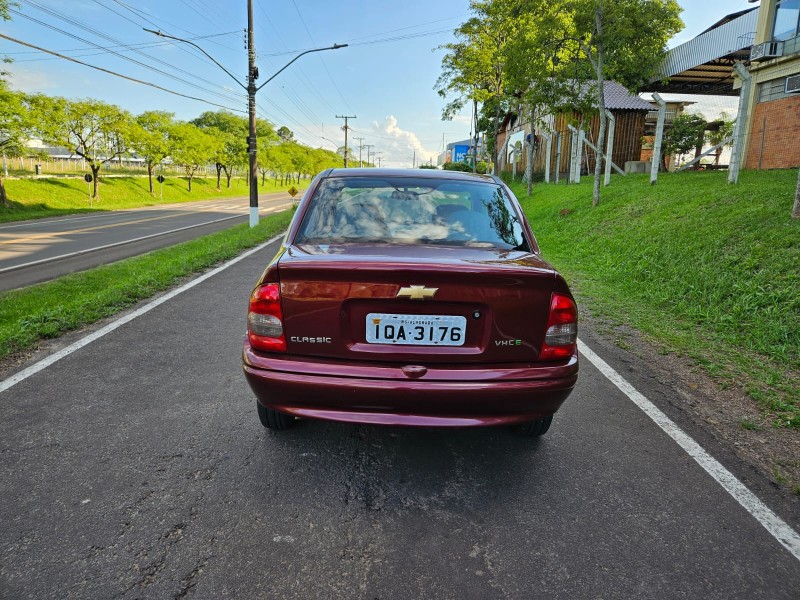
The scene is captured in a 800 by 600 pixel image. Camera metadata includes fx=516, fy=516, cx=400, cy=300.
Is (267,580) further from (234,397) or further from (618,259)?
(618,259)

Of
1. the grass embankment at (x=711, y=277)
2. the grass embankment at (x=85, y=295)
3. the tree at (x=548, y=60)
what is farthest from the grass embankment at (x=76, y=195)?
the grass embankment at (x=711, y=277)

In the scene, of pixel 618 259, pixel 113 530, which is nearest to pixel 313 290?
pixel 113 530

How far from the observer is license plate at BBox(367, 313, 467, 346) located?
2.44 metres

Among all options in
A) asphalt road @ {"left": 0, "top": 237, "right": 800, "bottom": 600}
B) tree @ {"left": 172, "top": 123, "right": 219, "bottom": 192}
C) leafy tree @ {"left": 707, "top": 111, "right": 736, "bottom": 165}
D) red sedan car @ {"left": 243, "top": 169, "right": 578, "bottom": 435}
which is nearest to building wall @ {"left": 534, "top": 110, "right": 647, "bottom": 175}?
leafy tree @ {"left": 707, "top": 111, "right": 736, "bottom": 165}

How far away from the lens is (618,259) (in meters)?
8.88

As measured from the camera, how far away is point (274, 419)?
3.02 m

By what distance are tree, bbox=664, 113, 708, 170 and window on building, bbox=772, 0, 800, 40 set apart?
5982 mm

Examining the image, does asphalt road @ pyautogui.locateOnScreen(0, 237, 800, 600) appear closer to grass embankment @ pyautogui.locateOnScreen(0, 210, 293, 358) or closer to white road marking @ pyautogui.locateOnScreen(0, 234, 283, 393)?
→ white road marking @ pyautogui.locateOnScreen(0, 234, 283, 393)

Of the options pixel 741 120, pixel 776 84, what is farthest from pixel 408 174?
pixel 776 84

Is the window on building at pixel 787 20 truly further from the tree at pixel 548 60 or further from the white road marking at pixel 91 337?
the white road marking at pixel 91 337

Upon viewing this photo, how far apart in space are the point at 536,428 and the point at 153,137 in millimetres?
46698

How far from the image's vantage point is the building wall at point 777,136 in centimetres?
1742

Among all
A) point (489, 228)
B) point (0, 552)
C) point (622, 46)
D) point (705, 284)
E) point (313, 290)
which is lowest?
point (0, 552)

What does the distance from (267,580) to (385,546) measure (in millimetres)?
484
